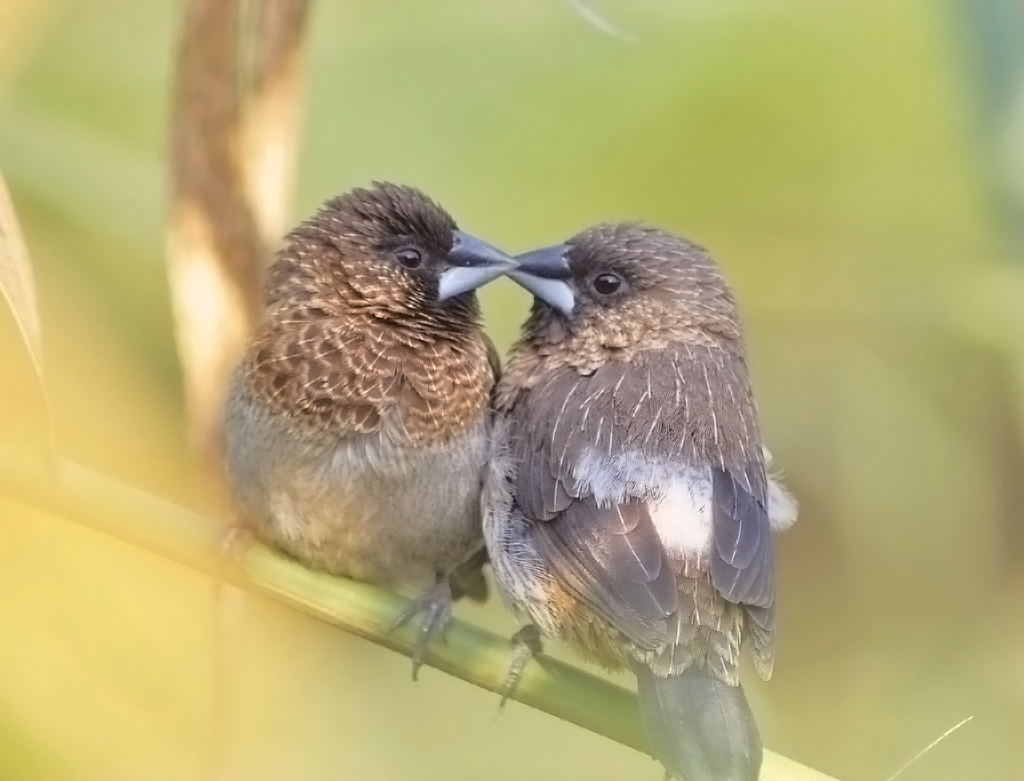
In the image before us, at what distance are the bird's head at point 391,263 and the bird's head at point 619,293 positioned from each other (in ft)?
0.21

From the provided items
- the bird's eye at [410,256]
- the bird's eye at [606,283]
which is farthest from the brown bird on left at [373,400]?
the bird's eye at [606,283]

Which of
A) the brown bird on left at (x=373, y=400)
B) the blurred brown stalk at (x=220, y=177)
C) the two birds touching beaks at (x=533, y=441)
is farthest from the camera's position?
the blurred brown stalk at (x=220, y=177)

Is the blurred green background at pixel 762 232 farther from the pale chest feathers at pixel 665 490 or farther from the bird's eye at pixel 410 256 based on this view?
the pale chest feathers at pixel 665 490

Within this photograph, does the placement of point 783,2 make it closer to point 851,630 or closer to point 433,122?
point 433,122

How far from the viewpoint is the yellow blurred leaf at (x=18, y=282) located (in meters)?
1.19

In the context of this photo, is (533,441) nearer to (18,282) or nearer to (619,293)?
(619,293)

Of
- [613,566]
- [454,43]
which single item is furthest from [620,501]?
[454,43]

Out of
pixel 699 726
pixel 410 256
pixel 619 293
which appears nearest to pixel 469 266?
pixel 410 256

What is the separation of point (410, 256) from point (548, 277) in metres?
0.16

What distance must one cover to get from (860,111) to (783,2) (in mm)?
186

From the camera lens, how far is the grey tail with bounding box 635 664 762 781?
0.89 meters

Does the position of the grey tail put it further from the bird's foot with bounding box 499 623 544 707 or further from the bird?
the bird's foot with bounding box 499 623 544 707

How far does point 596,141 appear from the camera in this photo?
4.67 ft

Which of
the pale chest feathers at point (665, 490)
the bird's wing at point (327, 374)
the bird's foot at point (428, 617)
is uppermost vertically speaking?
the pale chest feathers at point (665, 490)
